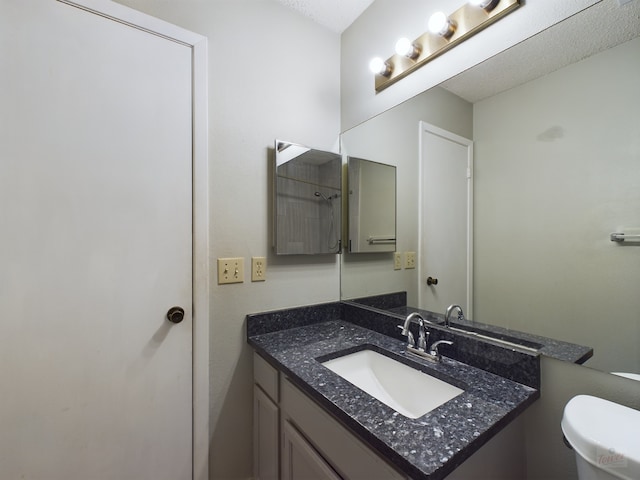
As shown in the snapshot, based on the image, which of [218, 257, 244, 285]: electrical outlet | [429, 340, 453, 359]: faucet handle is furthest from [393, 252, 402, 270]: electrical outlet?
[218, 257, 244, 285]: electrical outlet

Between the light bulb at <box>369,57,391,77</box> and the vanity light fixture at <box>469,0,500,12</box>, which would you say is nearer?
the vanity light fixture at <box>469,0,500,12</box>

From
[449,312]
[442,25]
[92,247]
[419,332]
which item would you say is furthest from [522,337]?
[92,247]

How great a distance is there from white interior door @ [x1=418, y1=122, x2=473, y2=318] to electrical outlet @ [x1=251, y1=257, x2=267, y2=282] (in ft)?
2.52

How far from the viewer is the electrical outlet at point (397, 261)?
144cm

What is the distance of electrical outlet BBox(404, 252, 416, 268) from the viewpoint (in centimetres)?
138

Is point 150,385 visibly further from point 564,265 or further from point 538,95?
point 538,95

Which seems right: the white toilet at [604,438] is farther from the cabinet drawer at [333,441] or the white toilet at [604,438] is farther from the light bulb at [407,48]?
the light bulb at [407,48]

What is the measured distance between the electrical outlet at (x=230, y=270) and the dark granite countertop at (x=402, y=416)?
0.70 ft

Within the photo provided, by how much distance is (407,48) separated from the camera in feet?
4.26

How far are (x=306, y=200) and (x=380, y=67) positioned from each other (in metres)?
0.78

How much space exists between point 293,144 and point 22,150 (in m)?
1.04

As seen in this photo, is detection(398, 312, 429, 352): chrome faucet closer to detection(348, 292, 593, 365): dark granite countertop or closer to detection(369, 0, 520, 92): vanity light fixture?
detection(348, 292, 593, 365): dark granite countertop

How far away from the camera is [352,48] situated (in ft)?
5.42

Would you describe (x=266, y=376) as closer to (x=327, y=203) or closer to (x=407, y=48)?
(x=327, y=203)
